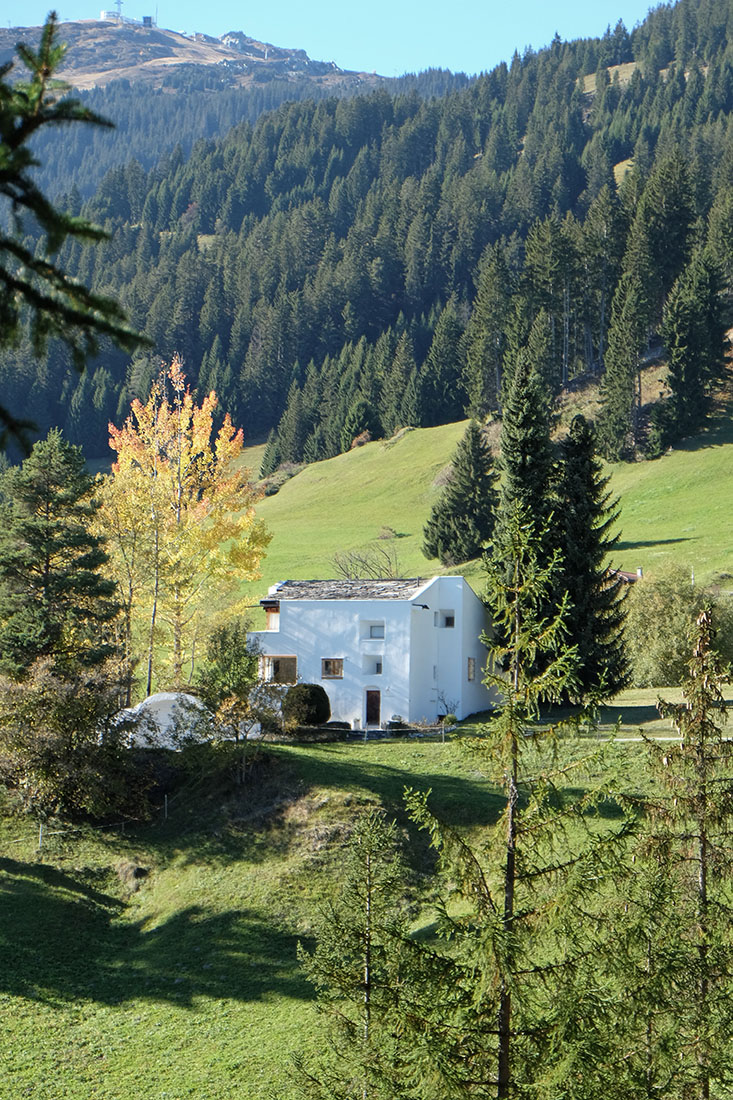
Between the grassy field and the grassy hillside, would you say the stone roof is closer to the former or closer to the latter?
the grassy field

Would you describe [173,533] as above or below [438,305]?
below

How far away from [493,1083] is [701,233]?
10835 cm

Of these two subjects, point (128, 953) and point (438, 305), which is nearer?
point (128, 953)

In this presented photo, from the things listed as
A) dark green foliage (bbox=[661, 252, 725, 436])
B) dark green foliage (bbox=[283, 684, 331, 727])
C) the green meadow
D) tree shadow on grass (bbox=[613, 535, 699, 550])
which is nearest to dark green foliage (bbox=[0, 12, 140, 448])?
the green meadow

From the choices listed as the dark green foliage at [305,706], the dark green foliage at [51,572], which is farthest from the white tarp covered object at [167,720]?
the dark green foliage at [305,706]

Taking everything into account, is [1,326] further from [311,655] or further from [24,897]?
[311,655]

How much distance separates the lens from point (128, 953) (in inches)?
1092

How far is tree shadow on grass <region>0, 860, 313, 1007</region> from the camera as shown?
25547 millimetres

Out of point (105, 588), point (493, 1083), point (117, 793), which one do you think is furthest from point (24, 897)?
point (493, 1083)

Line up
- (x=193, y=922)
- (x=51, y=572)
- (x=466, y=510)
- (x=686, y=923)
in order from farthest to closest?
(x=466, y=510)
(x=51, y=572)
(x=193, y=922)
(x=686, y=923)

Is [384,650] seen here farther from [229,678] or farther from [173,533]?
[173,533]

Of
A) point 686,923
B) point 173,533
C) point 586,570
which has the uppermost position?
point 173,533

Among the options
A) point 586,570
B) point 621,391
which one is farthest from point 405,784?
point 621,391

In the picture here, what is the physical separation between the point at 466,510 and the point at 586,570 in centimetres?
3586
